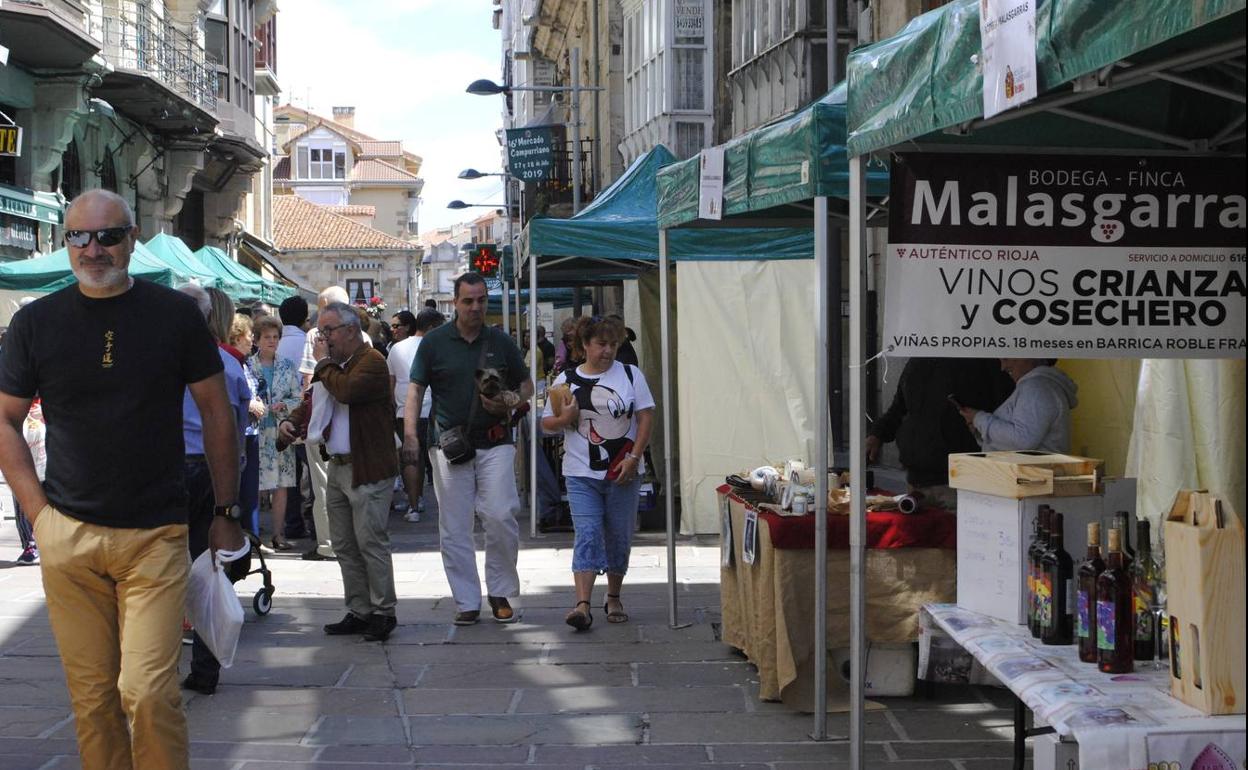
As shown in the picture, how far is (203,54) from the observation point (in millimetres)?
33969

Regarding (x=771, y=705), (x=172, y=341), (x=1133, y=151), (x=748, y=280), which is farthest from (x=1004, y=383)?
(x=748, y=280)

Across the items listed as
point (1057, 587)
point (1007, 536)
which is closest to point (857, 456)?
point (1007, 536)

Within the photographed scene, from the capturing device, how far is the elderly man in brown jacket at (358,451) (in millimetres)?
8406

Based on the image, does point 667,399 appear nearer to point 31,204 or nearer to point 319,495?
point 319,495

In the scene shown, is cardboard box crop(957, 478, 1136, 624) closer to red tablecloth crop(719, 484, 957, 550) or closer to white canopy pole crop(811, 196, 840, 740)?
white canopy pole crop(811, 196, 840, 740)

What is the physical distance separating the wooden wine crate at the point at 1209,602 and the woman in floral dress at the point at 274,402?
347 inches

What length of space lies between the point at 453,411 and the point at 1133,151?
176 inches

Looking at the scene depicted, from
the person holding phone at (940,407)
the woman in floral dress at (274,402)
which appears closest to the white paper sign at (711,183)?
the person holding phone at (940,407)

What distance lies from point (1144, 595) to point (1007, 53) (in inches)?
57.7

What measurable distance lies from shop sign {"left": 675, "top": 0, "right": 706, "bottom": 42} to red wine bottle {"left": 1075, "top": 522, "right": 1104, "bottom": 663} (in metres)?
22.1

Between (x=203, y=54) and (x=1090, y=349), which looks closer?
(x=1090, y=349)

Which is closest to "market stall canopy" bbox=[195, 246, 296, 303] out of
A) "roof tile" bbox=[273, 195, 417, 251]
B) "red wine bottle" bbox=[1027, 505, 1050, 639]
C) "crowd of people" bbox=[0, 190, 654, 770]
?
"crowd of people" bbox=[0, 190, 654, 770]

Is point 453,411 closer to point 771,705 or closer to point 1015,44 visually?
point 771,705

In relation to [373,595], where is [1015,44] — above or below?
above
